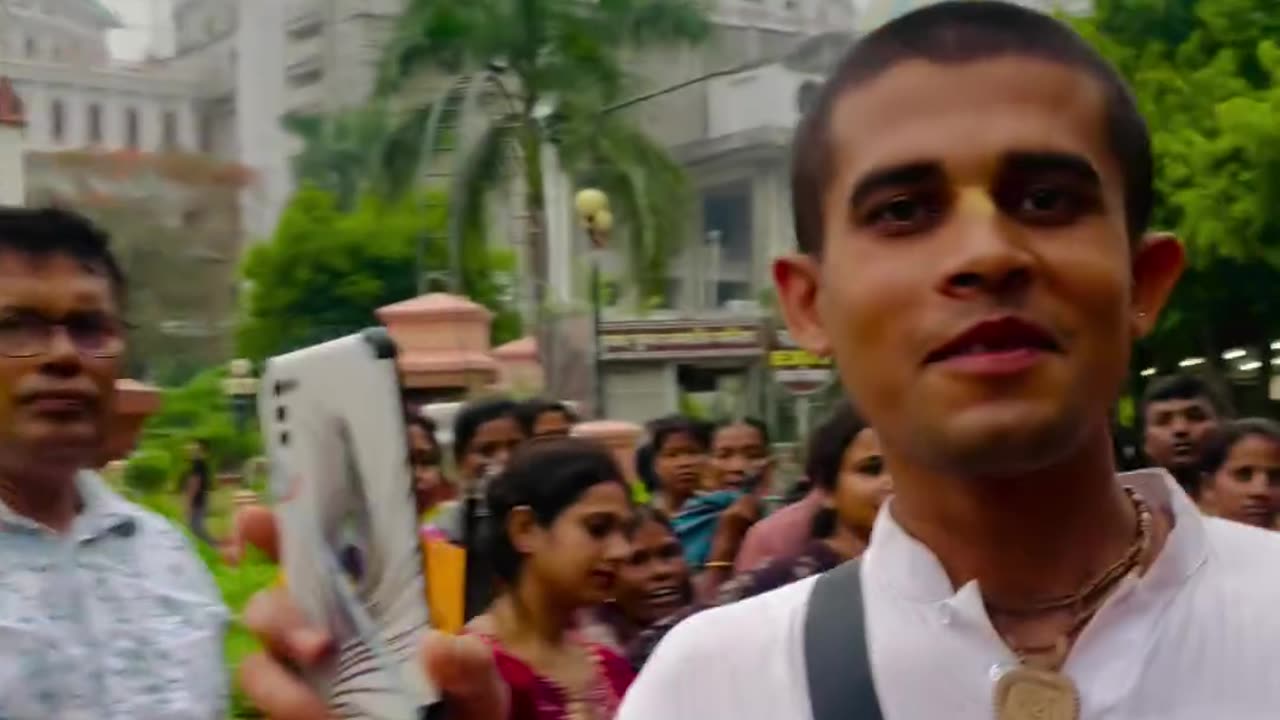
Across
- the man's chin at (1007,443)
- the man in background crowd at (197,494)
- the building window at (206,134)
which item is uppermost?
the building window at (206,134)

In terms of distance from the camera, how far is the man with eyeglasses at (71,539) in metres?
2.53

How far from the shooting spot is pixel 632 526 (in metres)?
3.82

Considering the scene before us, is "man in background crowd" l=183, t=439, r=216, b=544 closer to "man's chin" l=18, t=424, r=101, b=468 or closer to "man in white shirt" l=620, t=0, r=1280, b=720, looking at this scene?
"man's chin" l=18, t=424, r=101, b=468

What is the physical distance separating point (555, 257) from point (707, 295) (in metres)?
13.6

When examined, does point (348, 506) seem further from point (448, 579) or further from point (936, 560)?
point (448, 579)

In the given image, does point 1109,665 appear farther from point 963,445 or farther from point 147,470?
point 147,470

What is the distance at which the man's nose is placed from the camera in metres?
1.31

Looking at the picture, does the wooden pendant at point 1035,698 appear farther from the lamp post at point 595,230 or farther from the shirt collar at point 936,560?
the lamp post at point 595,230

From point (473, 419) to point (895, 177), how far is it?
4.60m

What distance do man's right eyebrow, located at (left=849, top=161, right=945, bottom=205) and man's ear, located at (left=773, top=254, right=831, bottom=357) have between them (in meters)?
0.11

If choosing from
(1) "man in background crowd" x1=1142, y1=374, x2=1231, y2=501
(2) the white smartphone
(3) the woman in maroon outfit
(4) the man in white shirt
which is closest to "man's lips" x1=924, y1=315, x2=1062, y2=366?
(4) the man in white shirt

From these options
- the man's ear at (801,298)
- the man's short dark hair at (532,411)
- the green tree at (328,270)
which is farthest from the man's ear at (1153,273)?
the green tree at (328,270)

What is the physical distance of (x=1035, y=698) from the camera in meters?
1.28

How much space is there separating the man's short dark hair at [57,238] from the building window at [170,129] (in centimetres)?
8003
